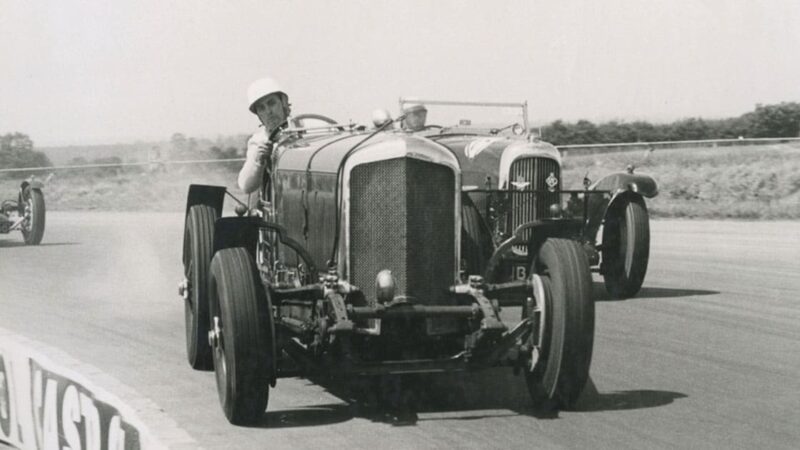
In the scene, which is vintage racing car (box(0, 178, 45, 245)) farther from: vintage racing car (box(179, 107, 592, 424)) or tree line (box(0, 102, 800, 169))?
vintage racing car (box(179, 107, 592, 424))

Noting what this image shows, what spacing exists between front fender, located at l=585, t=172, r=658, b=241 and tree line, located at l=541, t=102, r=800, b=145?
55.6ft

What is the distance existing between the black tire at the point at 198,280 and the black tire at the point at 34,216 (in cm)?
1046

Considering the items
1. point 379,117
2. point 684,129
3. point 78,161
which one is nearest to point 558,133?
point 684,129

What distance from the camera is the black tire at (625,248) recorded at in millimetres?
11945

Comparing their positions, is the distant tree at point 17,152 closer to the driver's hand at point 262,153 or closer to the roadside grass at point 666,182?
the roadside grass at point 666,182

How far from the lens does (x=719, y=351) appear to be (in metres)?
8.78

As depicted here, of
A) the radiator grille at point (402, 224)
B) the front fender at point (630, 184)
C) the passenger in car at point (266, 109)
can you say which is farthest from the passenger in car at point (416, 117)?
the radiator grille at point (402, 224)

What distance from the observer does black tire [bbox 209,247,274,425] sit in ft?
20.3

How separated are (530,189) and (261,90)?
3581 mm

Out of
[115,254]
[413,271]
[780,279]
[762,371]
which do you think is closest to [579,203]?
[780,279]

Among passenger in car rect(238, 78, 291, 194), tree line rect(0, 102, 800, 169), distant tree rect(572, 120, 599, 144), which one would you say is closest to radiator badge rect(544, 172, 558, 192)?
passenger in car rect(238, 78, 291, 194)

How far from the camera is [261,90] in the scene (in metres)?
9.04

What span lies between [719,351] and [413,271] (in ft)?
10.1

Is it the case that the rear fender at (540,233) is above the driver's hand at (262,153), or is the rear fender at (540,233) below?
below
